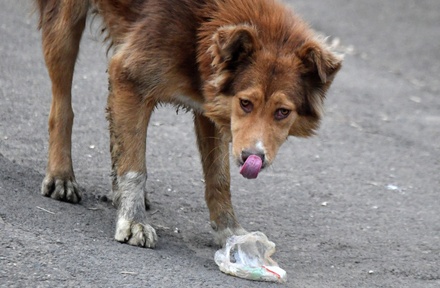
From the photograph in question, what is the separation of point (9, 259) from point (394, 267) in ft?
8.60

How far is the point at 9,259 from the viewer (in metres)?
4.96

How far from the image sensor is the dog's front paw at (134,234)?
5664 millimetres

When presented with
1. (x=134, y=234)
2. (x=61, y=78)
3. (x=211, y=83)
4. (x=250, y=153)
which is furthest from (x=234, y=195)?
(x=250, y=153)

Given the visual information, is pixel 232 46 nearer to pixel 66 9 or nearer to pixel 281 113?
pixel 281 113

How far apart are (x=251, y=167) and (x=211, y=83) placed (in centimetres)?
68

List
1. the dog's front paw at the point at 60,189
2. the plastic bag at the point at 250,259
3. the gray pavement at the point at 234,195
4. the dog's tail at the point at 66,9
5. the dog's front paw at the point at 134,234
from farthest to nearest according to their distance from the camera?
the dog's tail at the point at 66,9 → the dog's front paw at the point at 60,189 → the dog's front paw at the point at 134,234 → the plastic bag at the point at 250,259 → the gray pavement at the point at 234,195

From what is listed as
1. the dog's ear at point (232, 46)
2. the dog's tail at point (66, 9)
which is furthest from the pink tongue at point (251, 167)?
the dog's tail at point (66, 9)

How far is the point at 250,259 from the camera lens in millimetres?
5605

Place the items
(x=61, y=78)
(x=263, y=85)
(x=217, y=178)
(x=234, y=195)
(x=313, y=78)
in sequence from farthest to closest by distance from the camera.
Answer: (x=234, y=195) < (x=61, y=78) < (x=217, y=178) < (x=313, y=78) < (x=263, y=85)

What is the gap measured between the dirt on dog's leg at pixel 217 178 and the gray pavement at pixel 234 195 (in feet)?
0.57

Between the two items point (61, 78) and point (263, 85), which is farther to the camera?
point (61, 78)

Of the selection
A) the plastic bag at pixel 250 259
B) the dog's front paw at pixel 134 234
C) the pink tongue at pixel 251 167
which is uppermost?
the pink tongue at pixel 251 167

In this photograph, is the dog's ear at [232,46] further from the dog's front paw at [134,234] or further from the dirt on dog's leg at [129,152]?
the dog's front paw at [134,234]

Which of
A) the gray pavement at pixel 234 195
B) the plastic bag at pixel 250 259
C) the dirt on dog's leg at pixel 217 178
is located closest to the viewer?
the gray pavement at pixel 234 195
